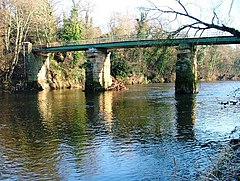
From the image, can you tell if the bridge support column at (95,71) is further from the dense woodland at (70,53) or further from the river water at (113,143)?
the river water at (113,143)

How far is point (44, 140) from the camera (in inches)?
695

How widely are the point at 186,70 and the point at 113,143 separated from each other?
27889 mm

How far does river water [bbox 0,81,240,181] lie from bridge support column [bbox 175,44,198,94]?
14.6 meters

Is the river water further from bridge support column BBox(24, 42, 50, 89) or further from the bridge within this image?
bridge support column BBox(24, 42, 50, 89)

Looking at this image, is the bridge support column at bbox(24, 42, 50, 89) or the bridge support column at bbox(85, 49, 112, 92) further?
the bridge support column at bbox(24, 42, 50, 89)

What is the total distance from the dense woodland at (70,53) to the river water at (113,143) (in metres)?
18.3

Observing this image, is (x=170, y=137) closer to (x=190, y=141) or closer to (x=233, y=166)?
(x=190, y=141)

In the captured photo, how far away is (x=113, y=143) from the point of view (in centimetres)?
1669

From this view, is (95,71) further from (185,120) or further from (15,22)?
(185,120)

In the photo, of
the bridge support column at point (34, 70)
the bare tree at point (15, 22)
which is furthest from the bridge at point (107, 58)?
the bare tree at point (15, 22)

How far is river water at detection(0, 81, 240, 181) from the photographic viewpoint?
12.4 m

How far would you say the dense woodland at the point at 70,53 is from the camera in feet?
187

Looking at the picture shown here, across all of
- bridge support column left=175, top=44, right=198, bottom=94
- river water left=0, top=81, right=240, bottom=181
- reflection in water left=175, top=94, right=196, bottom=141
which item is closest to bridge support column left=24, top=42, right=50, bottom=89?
bridge support column left=175, top=44, right=198, bottom=94

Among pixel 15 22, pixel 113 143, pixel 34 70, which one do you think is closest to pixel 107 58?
pixel 34 70
